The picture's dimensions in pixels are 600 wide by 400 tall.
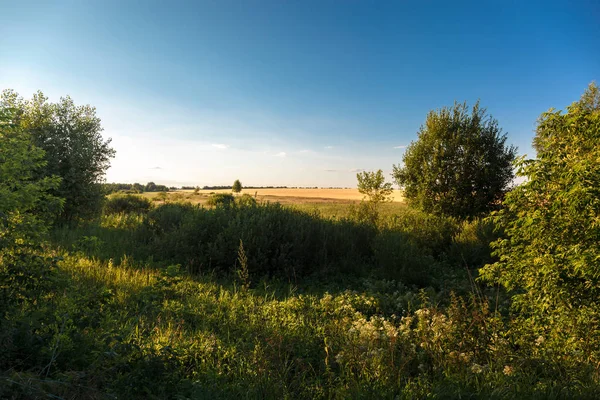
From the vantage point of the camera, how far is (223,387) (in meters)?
2.91

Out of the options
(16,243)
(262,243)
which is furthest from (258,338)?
(262,243)

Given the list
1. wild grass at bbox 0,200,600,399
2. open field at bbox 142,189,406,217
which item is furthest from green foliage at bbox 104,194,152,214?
wild grass at bbox 0,200,600,399

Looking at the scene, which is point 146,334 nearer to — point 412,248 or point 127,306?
point 127,306

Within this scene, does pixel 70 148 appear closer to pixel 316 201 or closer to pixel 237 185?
pixel 316 201

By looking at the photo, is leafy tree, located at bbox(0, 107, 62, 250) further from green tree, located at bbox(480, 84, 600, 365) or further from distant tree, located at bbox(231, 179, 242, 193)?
distant tree, located at bbox(231, 179, 242, 193)

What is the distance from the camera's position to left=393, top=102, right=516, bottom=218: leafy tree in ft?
42.1

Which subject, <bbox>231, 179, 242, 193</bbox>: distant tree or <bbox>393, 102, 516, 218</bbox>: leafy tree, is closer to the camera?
<bbox>393, 102, 516, 218</bbox>: leafy tree

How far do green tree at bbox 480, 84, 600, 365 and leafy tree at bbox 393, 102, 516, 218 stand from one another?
9.25 meters

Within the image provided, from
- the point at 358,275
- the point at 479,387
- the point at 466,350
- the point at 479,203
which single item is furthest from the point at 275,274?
the point at 479,203

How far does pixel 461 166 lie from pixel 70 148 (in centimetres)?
1749

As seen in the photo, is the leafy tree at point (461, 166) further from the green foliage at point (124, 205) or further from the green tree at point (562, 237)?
the green foliage at point (124, 205)

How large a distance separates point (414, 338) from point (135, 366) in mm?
3347

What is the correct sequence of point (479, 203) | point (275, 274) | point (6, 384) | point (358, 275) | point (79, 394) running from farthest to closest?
point (479, 203), point (358, 275), point (275, 274), point (79, 394), point (6, 384)

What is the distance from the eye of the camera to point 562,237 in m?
3.72
